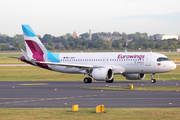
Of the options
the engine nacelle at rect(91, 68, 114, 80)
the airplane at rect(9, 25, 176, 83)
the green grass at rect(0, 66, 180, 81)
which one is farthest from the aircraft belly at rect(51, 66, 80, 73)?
the engine nacelle at rect(91, 68, 114, 80)

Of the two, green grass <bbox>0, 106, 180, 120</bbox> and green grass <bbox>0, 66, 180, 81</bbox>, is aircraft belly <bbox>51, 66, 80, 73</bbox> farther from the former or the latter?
green grass <bbox>0, 106, 180, 120</bbox>

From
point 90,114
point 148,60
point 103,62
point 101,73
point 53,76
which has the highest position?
point 148,60

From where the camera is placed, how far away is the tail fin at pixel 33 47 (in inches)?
1989

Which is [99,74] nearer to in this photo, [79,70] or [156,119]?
[79,70]

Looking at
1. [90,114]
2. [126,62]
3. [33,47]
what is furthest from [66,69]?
[90,114]

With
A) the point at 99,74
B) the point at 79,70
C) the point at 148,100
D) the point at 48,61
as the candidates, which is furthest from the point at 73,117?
the point at 48,61

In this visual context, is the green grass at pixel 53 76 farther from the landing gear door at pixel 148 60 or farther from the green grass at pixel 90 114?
the green grass at pixel 90 114

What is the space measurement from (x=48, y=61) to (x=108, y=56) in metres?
9.07

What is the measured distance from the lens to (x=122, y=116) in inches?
706

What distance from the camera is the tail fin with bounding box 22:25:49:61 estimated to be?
1989 inches

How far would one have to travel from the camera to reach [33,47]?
50.8m

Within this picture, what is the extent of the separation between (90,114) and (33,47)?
33.6 metres

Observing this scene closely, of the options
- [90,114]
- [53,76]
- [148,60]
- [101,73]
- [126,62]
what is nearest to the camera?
[90,114]

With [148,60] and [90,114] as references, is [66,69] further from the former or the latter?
[90,114]
